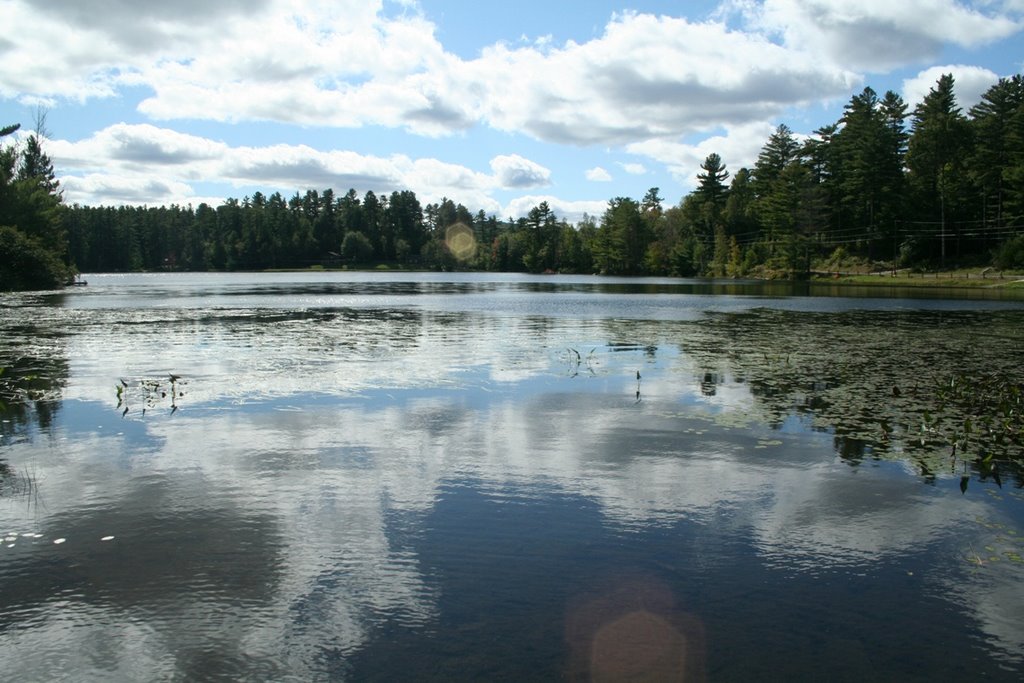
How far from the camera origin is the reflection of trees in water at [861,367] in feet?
50.8

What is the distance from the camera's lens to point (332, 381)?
2205cm

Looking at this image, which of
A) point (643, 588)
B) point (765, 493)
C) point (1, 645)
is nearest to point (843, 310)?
point (765, 493)

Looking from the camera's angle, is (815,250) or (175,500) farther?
(815,250)

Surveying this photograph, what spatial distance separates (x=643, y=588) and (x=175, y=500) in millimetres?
7324

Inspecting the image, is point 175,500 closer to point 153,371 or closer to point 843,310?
point 153,371

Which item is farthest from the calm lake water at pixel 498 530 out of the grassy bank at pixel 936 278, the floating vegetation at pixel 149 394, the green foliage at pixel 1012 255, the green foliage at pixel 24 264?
A: the green foliage at pixel 1012 255

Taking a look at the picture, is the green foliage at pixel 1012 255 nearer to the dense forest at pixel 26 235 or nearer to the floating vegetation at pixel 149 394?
the floating vegetation at pixel 149 394

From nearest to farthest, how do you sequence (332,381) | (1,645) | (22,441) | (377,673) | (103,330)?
(377,673), (1,645), (22,441), (332,381), (103,330)

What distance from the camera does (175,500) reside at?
1124 cm

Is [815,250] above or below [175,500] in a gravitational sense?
above

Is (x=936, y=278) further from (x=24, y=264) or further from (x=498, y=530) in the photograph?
(x=24, y=264)

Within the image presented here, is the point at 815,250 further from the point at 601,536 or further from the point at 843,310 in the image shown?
the point at 601,536

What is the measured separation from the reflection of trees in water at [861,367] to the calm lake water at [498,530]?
0.17 m

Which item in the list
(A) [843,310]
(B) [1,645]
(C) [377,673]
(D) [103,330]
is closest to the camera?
(C) [377,673]
